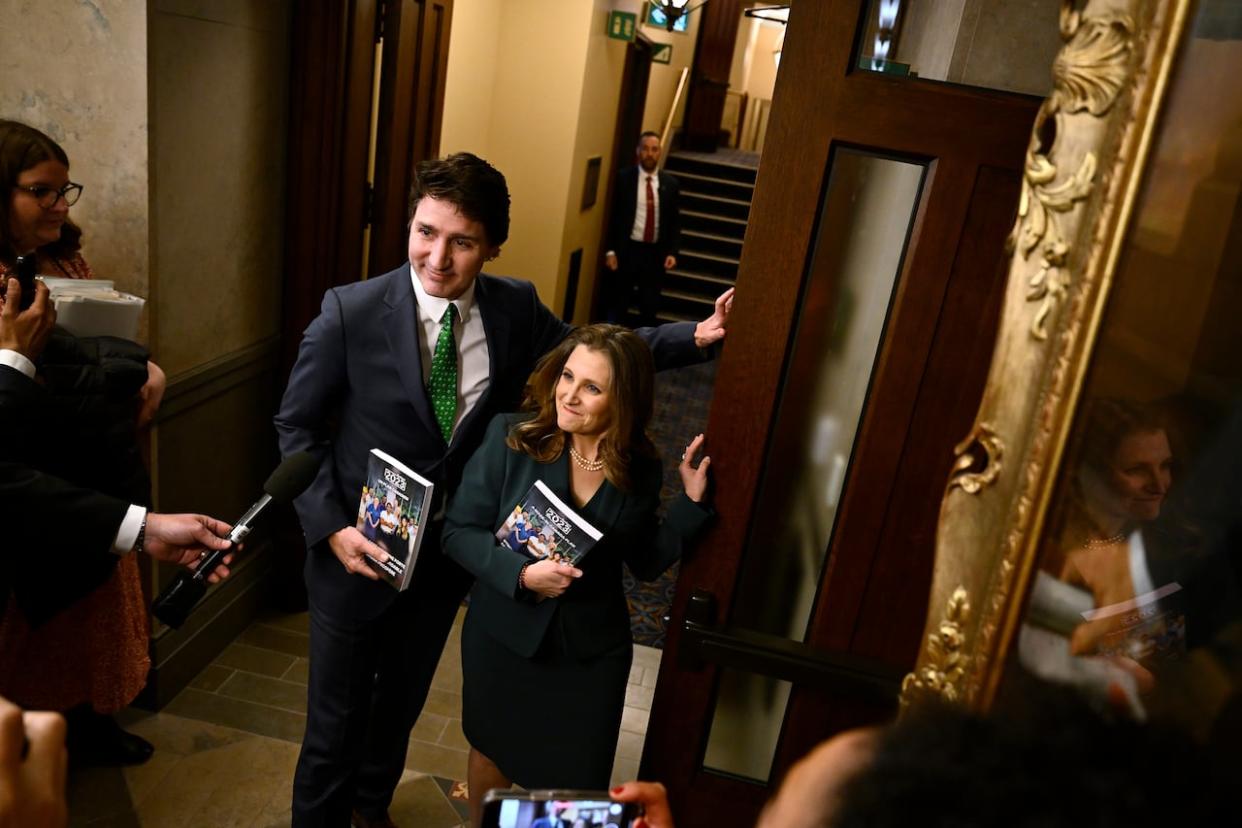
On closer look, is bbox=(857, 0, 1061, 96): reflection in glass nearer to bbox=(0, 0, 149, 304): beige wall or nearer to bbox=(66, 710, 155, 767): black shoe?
bbox=(0, 0, 149, 304): beige wall

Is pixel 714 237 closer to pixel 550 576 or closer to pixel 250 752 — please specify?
pixel 250 752

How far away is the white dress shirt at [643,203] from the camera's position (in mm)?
8094

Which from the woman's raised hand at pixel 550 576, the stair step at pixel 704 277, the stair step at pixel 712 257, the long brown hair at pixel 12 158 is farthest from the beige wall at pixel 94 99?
the stair step at pixel 712 257

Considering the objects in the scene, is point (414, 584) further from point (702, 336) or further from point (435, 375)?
point (702, 336)

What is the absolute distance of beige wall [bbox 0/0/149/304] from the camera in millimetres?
2727

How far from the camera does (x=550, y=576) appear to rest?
216cm

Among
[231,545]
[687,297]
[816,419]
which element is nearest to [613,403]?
[816,419]

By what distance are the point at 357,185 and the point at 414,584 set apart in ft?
6.30

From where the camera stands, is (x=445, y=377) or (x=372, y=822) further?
(x=372, y=822)

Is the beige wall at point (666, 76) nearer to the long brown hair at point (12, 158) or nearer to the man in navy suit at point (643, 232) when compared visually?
the man in navy suit at point (643, 232)

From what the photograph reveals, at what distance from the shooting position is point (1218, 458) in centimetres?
109

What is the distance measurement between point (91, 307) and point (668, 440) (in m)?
4.64

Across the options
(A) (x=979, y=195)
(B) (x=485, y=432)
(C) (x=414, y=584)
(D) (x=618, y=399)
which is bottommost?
(C) (x=414, y=584)

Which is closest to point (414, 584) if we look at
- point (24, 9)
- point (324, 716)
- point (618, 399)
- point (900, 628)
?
point (324, 716)
